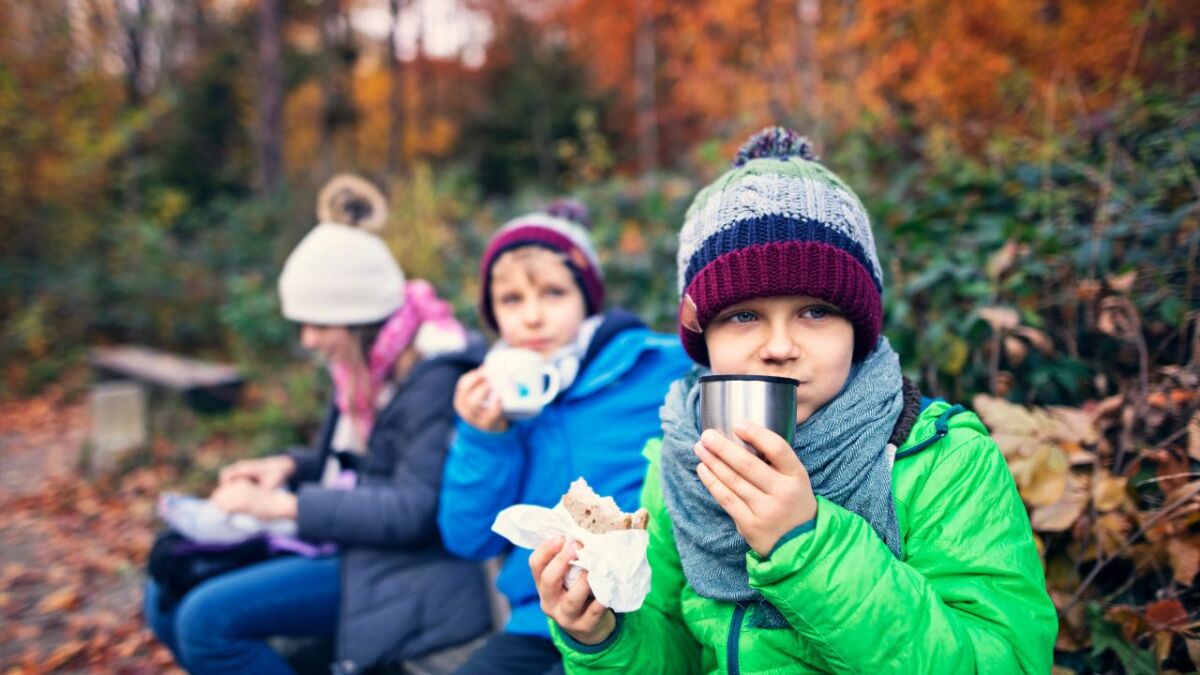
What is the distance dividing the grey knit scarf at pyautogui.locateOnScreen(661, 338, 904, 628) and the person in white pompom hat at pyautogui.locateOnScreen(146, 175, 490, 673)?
1.09m

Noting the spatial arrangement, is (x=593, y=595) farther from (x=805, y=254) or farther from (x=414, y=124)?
(x=414, y=124)

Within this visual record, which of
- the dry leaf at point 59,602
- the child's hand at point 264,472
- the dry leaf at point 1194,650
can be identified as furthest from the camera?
the dry leaf at point 59,602

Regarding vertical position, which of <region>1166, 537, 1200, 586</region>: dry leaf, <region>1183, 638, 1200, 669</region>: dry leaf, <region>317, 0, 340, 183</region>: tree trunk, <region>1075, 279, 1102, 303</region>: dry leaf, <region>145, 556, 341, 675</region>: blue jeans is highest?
<region>317, 0, 340, 183</region>: tree trunk

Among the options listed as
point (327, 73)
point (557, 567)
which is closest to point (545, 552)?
point (557, 567)

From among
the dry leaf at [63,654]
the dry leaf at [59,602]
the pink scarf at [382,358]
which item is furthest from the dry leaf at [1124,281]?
the dry leaf at [59,602]

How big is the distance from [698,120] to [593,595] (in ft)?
63.4

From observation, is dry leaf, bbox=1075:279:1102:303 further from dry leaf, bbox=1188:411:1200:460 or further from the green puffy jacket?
the green puffy jacket

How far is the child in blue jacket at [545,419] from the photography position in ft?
6.64

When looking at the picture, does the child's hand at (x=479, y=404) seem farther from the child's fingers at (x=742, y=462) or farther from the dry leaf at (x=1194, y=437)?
the dry leaf at (x=1194, y=437)

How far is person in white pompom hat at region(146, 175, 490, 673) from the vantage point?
7.39 ft

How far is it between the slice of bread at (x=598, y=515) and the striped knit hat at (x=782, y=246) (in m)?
0.42

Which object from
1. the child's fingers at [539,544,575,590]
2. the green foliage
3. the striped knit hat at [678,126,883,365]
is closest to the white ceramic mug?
the striped knit hat at [678,126,883,365]

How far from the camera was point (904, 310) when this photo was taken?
2.51 meters

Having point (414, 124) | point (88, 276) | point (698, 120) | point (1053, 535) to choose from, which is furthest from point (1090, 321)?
point (414, 124)
